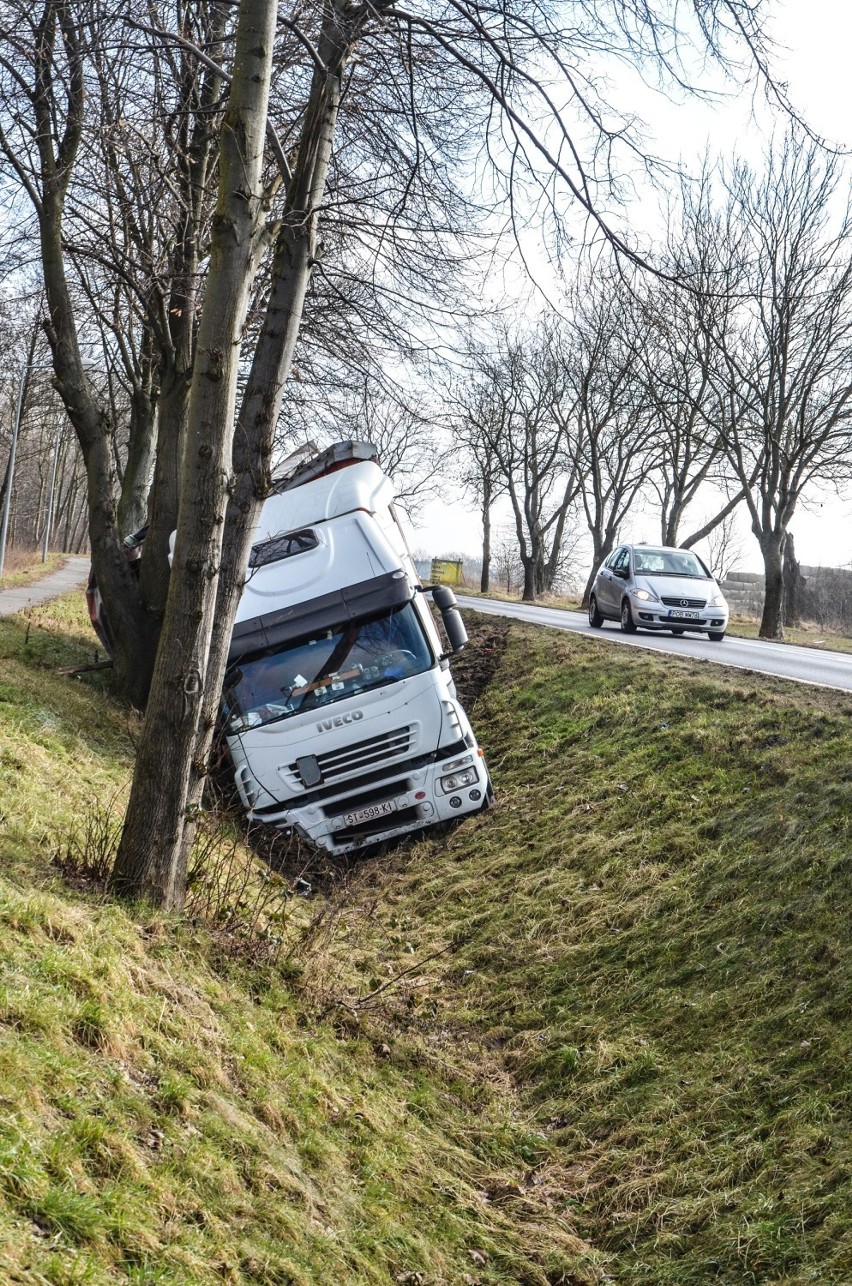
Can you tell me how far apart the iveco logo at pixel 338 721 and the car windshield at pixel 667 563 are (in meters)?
11.6

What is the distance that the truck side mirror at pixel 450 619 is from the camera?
10.2 meters

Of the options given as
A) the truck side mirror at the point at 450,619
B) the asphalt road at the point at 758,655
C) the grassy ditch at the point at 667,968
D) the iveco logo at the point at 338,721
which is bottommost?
the grassy ditch at the point at 667,968

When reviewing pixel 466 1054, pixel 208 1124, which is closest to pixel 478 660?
pixel 466 1054

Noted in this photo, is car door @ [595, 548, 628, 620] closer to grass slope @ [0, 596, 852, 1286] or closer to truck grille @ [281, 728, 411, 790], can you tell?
grass slope @ [0, 596, 852, 1286]

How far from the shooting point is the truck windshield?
9961mm

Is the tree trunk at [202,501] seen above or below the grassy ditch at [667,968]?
above

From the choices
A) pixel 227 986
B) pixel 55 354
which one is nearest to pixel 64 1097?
pixel 227 986

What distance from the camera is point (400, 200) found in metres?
7.55

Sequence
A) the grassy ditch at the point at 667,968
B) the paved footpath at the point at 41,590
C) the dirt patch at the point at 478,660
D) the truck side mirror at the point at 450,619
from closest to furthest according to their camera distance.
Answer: the grassy ditch at the point at 667,968 → the truck side mirror at the point at 450,619 → the dirt patch at the point at 478,660 → the paved footpath at the point at 41,590

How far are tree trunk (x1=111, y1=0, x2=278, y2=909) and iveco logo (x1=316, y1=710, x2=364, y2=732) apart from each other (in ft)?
13.1

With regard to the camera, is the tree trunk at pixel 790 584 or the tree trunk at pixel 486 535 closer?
the tree trunk at pixel 790 584

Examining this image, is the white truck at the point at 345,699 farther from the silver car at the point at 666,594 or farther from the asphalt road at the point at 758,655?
the silver car at the point at 666,594

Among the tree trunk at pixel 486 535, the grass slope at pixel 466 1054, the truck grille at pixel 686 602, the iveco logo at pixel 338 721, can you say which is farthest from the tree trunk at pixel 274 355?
the tree trunk at pixel 486 535

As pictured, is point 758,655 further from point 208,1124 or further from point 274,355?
point 208,1124
